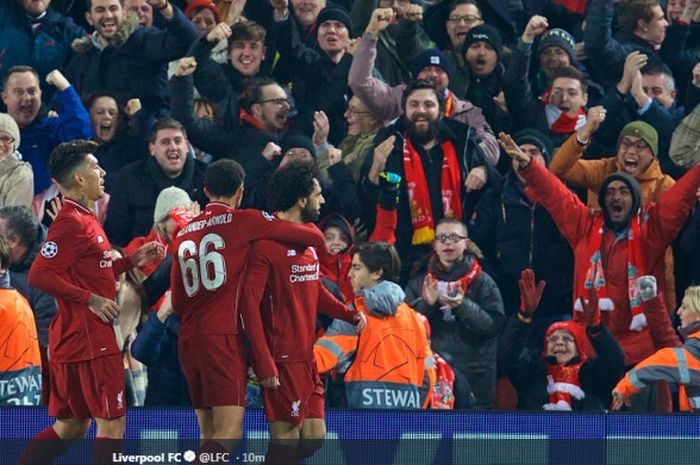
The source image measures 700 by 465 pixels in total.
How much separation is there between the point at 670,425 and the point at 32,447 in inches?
142

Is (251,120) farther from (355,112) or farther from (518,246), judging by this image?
(518,246)

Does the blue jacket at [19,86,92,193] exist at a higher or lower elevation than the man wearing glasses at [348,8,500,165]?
lower

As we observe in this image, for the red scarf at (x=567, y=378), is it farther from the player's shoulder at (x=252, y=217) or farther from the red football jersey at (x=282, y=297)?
the player's shoulder at (x=252, y=217)

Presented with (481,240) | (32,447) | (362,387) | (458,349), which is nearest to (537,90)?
(481,240)

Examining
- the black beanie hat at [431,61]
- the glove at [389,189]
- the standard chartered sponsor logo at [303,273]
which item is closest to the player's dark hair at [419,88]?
the black beanie hat at [431,61]

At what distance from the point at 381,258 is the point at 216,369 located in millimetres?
2137

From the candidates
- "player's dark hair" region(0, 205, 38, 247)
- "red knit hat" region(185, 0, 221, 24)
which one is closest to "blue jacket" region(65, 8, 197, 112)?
"red knit hat" region(185, 0, 221, 24)

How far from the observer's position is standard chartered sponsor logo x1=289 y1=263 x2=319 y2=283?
34.9 ft

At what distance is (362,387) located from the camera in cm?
1191

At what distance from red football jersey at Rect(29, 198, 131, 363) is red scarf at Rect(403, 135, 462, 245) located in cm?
361

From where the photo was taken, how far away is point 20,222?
12.3 meters

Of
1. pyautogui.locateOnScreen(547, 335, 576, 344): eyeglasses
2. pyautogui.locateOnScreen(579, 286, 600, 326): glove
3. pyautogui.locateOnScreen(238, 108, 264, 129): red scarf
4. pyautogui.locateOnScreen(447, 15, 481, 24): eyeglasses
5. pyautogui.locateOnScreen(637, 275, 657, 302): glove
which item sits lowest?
pyautogui.locateOnScreen(547, 335, 576, 344): eyeglasses

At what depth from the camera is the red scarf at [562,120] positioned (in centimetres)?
1416

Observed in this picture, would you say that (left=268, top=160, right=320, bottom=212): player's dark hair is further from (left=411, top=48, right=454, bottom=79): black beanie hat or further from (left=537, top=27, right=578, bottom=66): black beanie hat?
(left=537, top=27, right=578, bottom=66): black beanie hat
